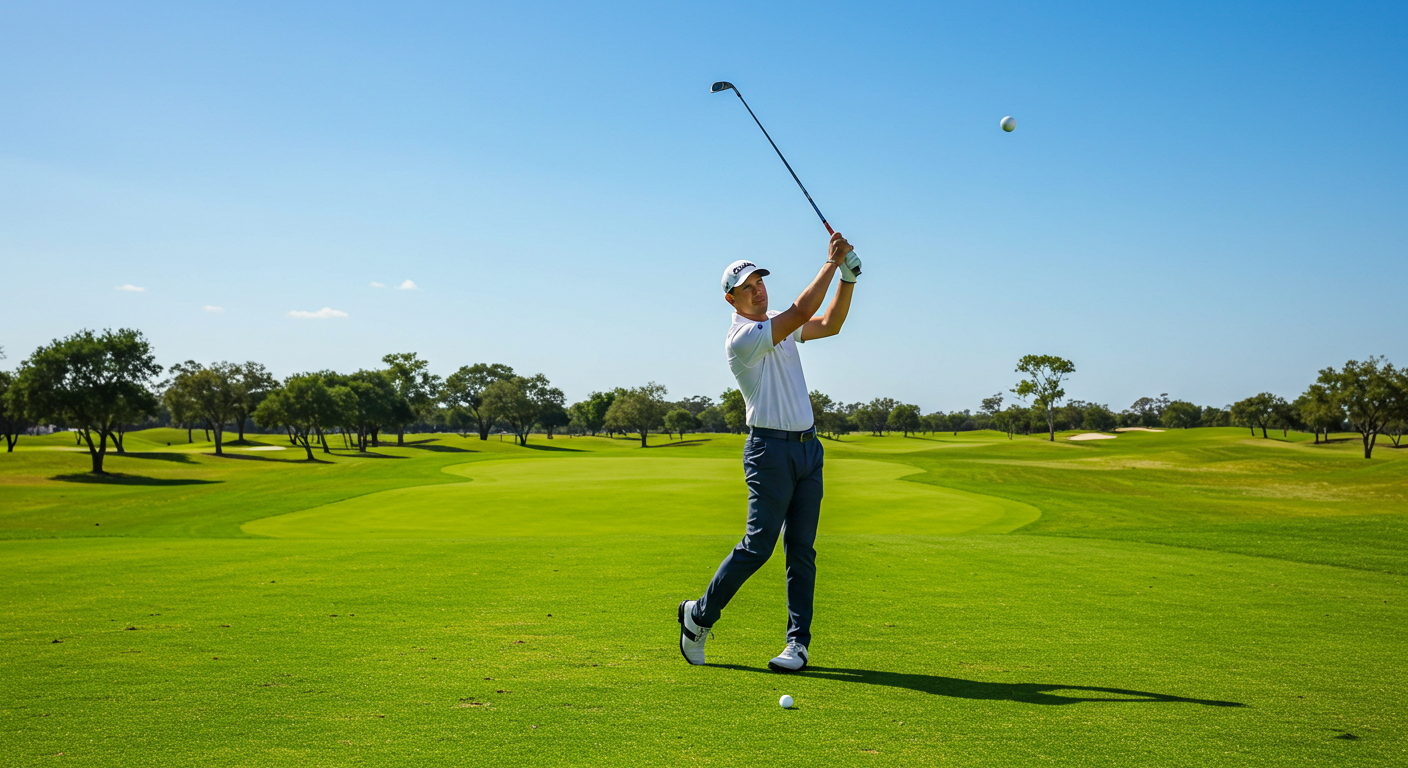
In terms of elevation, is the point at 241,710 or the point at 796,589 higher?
the point at 796,589

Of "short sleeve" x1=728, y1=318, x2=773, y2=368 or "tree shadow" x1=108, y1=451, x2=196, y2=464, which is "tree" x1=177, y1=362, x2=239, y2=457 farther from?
"short sleeve" x1=728, y1=318, x2=773, y2=368

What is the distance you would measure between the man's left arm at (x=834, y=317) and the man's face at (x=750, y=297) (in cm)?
36

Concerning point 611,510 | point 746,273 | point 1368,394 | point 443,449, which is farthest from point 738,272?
point 443,449

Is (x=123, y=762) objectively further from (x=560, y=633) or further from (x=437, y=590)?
(x=437, y=590)

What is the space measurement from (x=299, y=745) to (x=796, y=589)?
3.14m

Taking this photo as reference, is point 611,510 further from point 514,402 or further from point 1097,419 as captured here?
point 1097,419

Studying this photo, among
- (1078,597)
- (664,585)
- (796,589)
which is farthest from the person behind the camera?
(664,585)

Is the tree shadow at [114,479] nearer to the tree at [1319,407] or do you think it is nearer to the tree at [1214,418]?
the tree at [1319,407]

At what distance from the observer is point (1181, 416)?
15262cm

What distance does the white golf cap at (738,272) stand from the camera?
550 centimetres

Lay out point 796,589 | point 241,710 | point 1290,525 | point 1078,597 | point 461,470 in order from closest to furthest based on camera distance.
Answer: point 241,710
point 796,589
point 1078,597
point 1290,525
point 461,470

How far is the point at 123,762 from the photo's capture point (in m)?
3.34

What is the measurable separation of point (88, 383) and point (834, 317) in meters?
56.6

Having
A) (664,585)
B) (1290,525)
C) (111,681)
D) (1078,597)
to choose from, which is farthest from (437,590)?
(1290,525)
